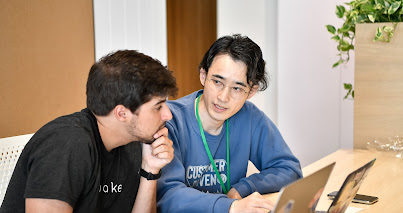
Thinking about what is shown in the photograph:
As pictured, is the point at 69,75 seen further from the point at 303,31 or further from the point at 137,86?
the point at 303,31

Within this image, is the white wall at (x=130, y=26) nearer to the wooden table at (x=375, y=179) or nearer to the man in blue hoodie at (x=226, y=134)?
the man in blue hoodie at (x=226, y=134)

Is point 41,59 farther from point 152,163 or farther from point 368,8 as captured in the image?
point 368,8

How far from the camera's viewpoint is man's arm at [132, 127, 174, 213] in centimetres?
162

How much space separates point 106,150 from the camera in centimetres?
154

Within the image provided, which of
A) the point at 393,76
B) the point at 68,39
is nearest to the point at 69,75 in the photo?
the point at 68,39

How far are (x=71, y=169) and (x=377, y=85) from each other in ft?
6.11

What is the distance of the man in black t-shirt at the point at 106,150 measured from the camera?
50.8 inches

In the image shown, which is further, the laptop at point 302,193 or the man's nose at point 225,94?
the man's nose at point 225,94

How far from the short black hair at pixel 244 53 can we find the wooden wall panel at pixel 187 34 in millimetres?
2458

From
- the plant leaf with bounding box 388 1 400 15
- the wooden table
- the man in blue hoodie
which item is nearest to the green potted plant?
the plant leaf with bounding box 388 1 400 15

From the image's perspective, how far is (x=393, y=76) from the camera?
8.55 feet

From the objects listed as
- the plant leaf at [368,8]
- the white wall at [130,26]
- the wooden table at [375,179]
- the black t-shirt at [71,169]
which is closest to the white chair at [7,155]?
the black t-shirt at [71,169]

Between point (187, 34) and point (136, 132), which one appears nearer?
point (136, 132)

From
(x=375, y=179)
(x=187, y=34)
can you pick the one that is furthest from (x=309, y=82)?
(x=375, y=179)
